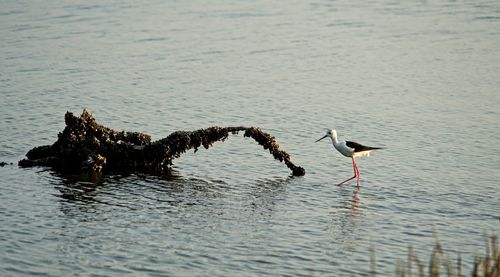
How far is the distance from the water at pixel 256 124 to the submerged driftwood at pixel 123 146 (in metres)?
0.65

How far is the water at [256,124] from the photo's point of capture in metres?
16.2

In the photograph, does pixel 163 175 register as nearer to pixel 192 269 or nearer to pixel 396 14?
pixel 192 269

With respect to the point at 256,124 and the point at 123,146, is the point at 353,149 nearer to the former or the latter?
the point at 256,124

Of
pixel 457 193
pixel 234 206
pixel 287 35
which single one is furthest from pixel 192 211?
pixel 287 35

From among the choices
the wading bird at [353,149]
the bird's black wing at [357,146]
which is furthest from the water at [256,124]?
the bird's black wing at [357,146]

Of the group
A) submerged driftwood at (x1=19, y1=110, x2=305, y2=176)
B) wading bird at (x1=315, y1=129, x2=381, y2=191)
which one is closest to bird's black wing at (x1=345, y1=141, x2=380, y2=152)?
wading bird at (x1=315, y1=129, x2=381, y2=191)

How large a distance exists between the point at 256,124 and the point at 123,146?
5.75 m

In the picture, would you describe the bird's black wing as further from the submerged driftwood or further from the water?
the submerged driftwood

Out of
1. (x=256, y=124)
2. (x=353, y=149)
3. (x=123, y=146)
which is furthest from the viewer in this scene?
(x=256, y=124)

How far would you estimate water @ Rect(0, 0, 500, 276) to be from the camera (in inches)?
636

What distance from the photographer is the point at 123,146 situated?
20.7m

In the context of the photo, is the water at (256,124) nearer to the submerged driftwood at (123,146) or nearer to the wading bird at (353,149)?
the wading bird at (353,149)

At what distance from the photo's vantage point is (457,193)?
19.7 m

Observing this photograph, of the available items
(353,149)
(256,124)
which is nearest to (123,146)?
(353,149)
